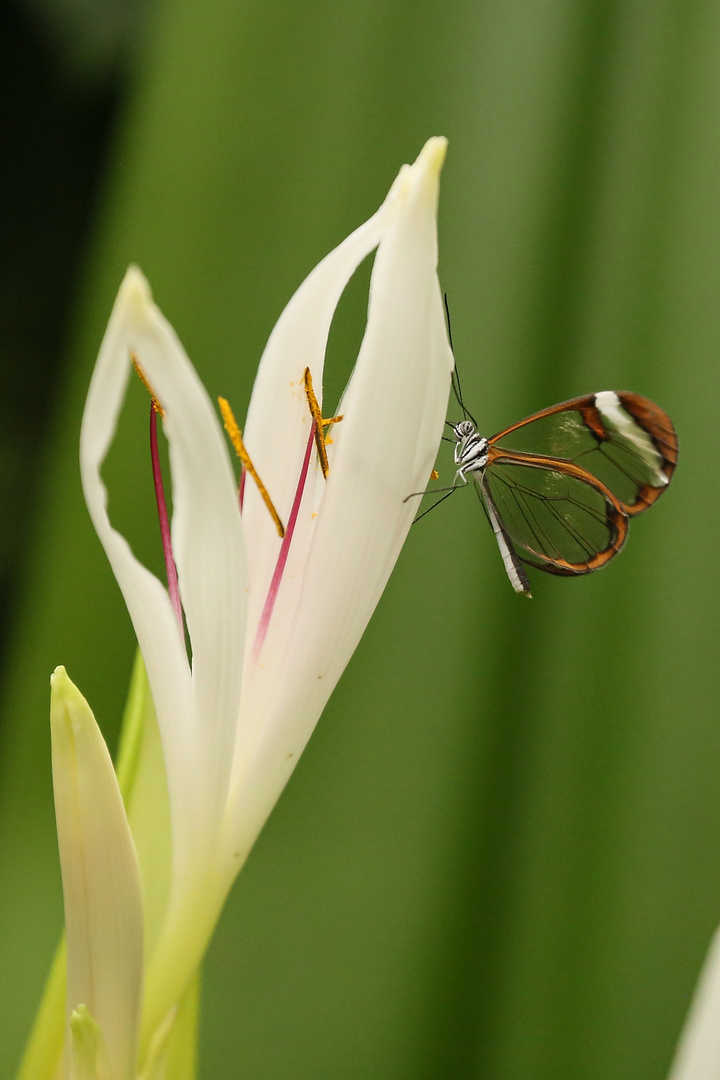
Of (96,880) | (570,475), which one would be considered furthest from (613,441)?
(96,880)

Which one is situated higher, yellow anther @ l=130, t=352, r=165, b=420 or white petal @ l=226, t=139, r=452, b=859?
yellow anther @ l=130, t=352, r=165, b=420

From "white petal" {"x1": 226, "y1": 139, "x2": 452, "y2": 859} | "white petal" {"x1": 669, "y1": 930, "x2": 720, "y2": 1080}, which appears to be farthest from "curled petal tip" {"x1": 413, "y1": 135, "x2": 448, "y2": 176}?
"white petal" {"x1": 669, "y1": 930, "x2": 720, "y2": 1080}

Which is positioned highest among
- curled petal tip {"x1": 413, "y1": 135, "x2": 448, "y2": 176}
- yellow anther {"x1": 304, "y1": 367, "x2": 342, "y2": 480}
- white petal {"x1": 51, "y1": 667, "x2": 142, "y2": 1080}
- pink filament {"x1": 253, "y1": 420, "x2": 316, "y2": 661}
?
curled petal tip {"x1": 413, "y1": 135, "x2": 448, "y2": 176}

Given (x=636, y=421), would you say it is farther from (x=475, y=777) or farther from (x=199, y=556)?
(x=475, y=777)

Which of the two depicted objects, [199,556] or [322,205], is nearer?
[199,556]

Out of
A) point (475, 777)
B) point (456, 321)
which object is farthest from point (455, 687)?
point (456, 321)

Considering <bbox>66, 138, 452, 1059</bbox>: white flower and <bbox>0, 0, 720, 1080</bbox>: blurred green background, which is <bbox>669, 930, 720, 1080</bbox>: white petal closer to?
<bbox>66, 138, 452, 1059</bbox>: white flower

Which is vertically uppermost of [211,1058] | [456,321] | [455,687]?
[456,321]

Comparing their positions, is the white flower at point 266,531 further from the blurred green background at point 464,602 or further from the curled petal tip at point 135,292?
the blurred green background at point 464,602
